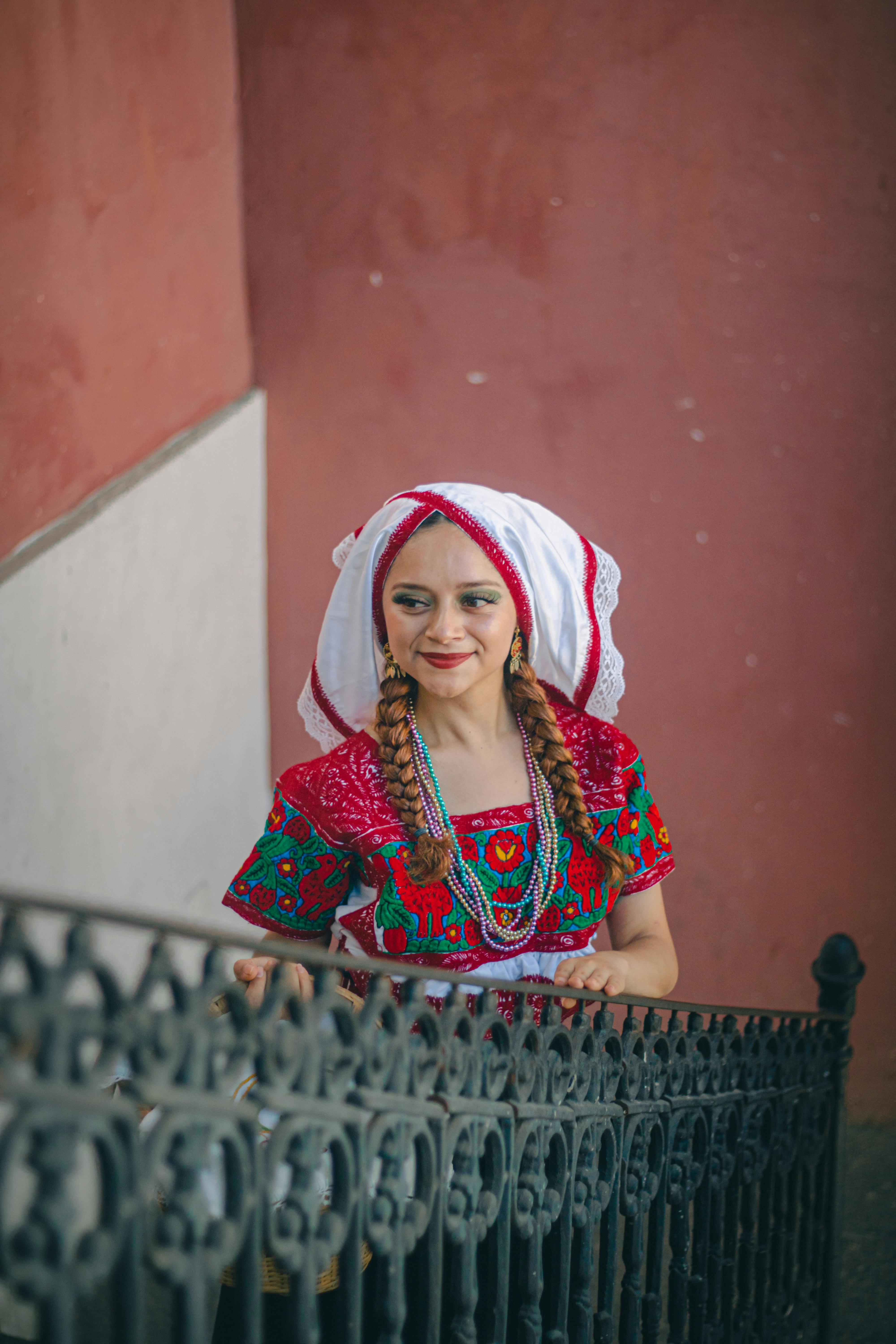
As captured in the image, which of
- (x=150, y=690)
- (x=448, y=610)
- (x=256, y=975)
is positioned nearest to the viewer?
(x=256, y=975)

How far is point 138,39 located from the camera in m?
2.79

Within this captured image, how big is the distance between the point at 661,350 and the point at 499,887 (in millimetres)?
2020

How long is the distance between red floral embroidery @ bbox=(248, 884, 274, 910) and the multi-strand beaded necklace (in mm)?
325

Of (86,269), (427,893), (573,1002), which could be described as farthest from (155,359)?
(573,1002)

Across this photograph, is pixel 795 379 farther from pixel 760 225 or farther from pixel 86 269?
pixel 86 269

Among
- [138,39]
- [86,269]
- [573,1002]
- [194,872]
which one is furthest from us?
[194,872]

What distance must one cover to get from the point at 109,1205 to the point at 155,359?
2481mm

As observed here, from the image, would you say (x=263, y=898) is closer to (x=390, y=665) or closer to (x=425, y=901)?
(x=425, y=901)

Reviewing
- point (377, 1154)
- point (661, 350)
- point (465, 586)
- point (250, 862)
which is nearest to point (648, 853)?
point (465, 586)

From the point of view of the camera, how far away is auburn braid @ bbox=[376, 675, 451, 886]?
1947 mm

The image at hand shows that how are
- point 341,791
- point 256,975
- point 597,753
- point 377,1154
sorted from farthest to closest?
point 597,753 → point 341,791 → point 256,975 → point 377,1154

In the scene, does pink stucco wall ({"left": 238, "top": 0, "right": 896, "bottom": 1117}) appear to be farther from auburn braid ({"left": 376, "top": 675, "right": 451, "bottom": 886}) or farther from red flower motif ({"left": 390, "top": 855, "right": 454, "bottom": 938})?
red flower motif ({"left": 390, "top": 855, "right": 454, "bottom": 938})

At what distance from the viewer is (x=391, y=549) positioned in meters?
2.01

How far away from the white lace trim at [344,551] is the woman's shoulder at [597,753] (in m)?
0.51
